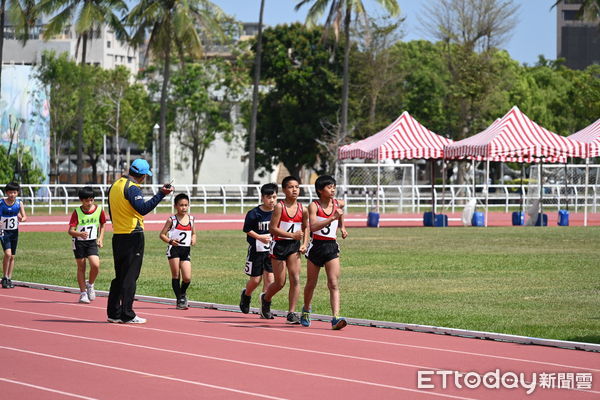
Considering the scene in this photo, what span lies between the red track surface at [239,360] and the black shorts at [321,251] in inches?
29.6

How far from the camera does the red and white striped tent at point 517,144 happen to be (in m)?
37.3

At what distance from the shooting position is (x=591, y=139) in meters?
38.6

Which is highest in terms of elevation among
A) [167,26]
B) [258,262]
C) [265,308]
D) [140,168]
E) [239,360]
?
[167,26]

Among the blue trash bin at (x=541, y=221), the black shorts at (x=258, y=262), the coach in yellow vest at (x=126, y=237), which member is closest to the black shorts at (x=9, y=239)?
the coach in yellow vest at (x=126, y=237)

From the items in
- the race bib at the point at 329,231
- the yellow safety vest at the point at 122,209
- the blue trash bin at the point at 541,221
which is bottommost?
the blue trash bin at the point at 541,221

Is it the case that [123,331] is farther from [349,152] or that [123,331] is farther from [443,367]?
[349,152]

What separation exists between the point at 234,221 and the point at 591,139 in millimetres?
12487

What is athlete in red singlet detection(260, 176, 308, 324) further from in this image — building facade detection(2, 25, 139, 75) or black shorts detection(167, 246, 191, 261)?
building facade detection(2, 25, 139, 75)

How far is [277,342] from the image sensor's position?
39.3 feet

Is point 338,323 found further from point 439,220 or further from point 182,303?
point 439,220

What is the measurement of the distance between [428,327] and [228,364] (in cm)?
311

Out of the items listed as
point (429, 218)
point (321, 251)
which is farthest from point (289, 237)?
point (429, 218)

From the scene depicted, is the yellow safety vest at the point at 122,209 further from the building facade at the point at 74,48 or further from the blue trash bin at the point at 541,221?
the building facade at the point at 74,48

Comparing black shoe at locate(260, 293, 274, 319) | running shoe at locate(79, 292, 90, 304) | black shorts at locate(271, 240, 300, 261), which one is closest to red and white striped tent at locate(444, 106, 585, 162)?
running shoe at locate(79, 292, 90, 304)
